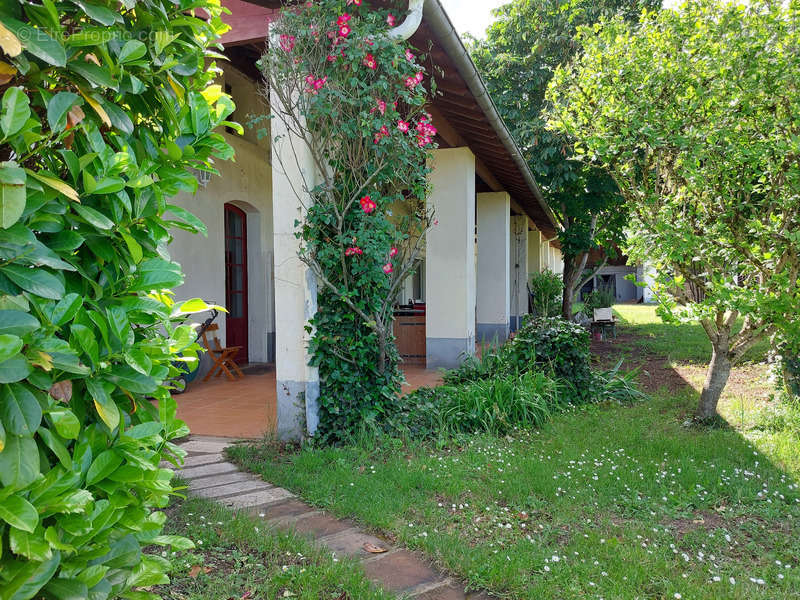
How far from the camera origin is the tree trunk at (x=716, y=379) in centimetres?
517

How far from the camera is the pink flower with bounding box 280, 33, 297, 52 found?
4.14m

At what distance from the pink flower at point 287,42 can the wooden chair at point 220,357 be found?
4.08 m

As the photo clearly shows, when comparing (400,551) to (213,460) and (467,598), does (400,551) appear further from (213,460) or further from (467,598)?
(213,460)

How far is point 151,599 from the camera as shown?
1.45 meters

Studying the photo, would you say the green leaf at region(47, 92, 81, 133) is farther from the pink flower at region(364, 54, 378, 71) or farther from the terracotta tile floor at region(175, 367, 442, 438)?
the terracotta tile floor at region(175, 367, 442, 438)

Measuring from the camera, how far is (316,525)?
9.84 feet

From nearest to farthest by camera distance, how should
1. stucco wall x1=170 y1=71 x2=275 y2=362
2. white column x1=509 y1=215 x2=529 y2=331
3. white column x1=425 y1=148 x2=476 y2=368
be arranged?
stucco wall x1=170 y1=71 x2=275 y2=362 < white column x1=425 y1=148 x2=476 y2=368 < white column x1=509 y1=215 x2=529 y2=331

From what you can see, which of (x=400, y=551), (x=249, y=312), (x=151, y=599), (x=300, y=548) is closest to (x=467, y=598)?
(x=400, y=551)

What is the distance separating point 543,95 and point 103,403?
12341 mm

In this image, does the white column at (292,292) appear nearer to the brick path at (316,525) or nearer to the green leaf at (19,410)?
the brick path at (316,525)

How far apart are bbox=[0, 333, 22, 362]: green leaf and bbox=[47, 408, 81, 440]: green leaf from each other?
20cm

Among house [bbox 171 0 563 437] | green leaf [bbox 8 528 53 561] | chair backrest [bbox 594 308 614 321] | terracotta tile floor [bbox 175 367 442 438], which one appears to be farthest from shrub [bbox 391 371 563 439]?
chair backrest [bbox 594 308 614 321]

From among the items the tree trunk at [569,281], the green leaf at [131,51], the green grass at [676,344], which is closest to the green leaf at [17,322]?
the green leaf at [131,51]

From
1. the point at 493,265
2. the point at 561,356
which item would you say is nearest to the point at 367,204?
the point at 561,356
